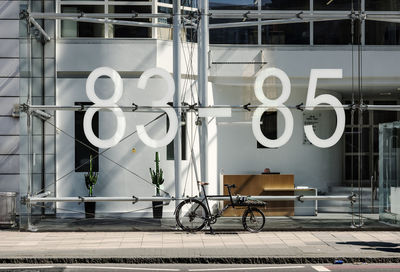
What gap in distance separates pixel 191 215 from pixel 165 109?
2.46m

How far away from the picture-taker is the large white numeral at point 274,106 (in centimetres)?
1582

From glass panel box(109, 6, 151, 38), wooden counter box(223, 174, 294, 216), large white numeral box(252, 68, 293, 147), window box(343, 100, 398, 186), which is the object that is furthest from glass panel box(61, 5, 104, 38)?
window box(343, 100, 398, 186)

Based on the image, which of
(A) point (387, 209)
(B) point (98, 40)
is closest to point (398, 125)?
(A) point (387, 209)

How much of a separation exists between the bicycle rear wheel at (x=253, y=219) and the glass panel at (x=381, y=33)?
244 inches

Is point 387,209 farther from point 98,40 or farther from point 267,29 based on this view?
point 98,40

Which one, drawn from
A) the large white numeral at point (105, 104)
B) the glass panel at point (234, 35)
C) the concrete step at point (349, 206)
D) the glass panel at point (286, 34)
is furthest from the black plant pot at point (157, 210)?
the glass panel at point (286, 34)

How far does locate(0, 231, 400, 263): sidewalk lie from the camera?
11.6 metres

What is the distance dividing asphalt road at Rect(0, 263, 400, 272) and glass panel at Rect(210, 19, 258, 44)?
25.0ft

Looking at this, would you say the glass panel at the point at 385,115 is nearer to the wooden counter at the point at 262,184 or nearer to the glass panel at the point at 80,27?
the wooden counter at the point at 262,184

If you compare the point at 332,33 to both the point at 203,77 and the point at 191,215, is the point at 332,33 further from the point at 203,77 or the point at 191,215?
the point at 191,215

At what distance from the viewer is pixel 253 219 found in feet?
48.7

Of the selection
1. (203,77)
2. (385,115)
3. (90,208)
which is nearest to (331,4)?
(385,115)

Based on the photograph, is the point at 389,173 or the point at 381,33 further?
the point at 381,33

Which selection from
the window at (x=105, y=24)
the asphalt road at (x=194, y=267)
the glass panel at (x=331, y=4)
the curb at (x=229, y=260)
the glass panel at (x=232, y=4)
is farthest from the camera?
the glass panel at (x=331, y=4)
